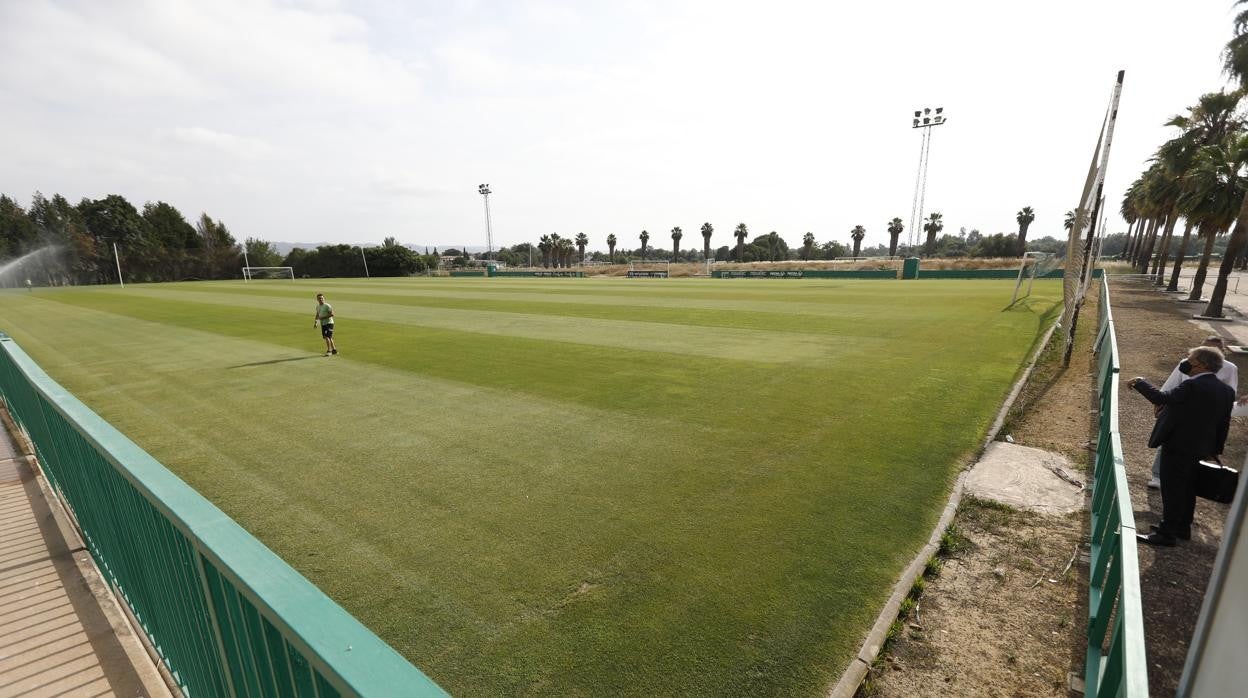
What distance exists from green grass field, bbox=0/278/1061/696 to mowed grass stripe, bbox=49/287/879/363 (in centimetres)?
24

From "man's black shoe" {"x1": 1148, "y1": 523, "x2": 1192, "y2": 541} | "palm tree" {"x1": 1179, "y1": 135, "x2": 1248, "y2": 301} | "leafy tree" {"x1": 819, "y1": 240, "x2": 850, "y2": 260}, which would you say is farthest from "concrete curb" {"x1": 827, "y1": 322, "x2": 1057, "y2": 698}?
"leafy tree" {"x1": 819, "y1": 240, "x2": 850, "y2": 260}

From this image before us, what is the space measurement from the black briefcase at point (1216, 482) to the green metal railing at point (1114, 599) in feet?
2.21

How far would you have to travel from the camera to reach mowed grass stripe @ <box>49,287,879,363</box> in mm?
14353

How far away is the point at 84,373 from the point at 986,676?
19.1m

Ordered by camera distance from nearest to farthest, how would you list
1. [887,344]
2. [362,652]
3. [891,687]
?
[362,652] < [891,687] < [887,344]

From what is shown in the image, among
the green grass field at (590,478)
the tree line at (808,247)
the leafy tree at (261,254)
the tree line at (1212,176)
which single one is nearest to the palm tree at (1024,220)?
the tree line at (808,247)

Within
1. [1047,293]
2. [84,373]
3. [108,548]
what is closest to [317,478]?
[108,548]

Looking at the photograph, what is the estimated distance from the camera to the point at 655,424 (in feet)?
28.3

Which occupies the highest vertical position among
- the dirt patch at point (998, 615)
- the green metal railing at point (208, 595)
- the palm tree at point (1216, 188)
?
the palm tree at point (1216, 188)

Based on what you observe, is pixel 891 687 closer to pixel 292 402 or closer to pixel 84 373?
pixel 292 402

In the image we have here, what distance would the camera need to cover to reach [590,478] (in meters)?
6.70

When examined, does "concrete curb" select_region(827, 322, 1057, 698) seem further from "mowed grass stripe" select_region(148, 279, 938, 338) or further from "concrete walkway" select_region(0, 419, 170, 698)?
"mowed grass stripe" select_region(148, 279, 938, 338)

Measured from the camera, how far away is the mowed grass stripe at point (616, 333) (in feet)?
47.1

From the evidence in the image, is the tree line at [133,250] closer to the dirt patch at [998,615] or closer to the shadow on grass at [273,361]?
the shadow on grass at [273,361]
